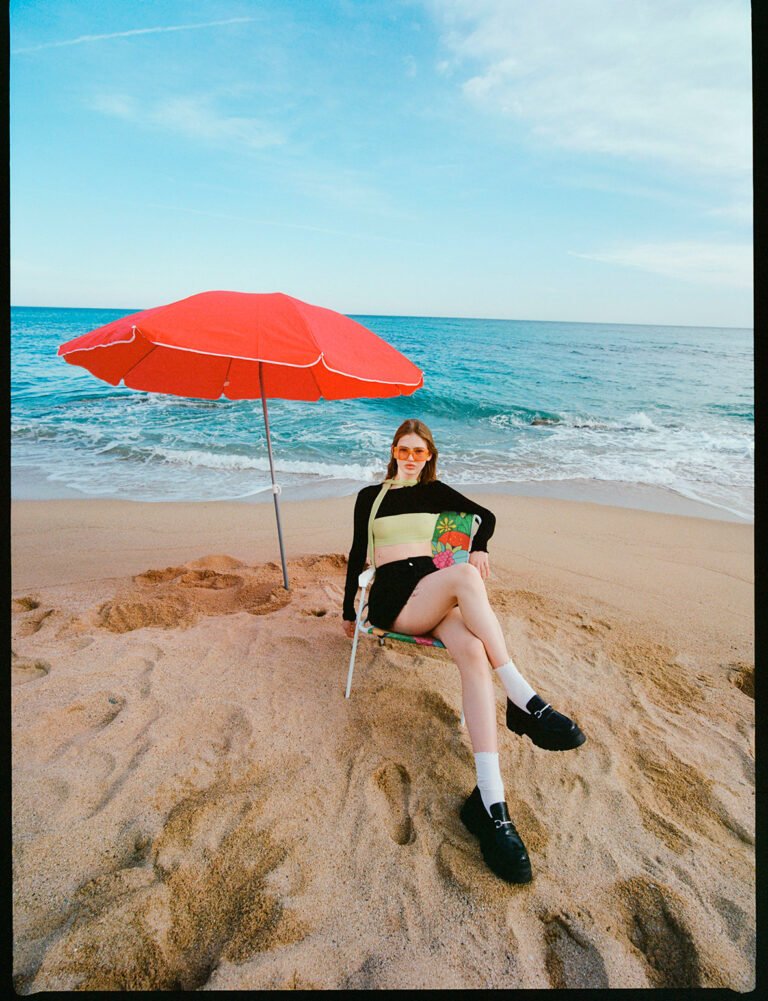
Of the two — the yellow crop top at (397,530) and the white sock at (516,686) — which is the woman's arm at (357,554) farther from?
the white sock at (516,686)

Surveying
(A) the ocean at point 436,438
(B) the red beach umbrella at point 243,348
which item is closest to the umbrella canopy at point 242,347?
(B) the red beach umbrella at point 243,348

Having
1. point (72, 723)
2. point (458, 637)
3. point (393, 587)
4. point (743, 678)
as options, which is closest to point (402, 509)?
point (393, 587)

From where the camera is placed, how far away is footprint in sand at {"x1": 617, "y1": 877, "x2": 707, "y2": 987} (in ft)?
5.35

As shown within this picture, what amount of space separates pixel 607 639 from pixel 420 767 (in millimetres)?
1955

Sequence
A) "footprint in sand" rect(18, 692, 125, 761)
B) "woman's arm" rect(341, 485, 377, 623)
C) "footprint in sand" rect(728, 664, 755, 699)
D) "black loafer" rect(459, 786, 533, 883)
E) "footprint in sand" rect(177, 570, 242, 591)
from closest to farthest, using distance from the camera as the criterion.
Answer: "black loafer" rect(459, 786, 533, 883) < "footprint in sand" rect(18, 692, 125, 761) < "woman's arm" rect(341, 485, 377, 623) < "footprint in sand" rect(728, 664, 755, 699) < "footprint in sand" rect(177, 570, 242, 591)

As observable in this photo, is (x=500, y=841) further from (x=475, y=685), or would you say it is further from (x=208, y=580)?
(x=208, y=580)

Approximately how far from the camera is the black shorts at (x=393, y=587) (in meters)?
2.74

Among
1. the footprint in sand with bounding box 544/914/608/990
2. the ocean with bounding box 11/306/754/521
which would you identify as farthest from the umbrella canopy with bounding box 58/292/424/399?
the ocean with bounding box 11/306/754/521

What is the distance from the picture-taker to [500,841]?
1939 mm

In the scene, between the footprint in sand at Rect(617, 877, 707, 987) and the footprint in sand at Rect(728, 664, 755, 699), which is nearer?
the footprint in sand at Rect(617, 877, 707, 987)

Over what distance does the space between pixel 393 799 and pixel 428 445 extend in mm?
1850

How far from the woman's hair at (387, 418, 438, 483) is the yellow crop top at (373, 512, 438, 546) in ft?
0.94

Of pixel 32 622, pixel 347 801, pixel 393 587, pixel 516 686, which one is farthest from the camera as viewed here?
pixel 32 622

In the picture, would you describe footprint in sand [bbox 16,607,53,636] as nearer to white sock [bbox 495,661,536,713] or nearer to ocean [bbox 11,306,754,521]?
white sock [bbox 495,661,536,713]
